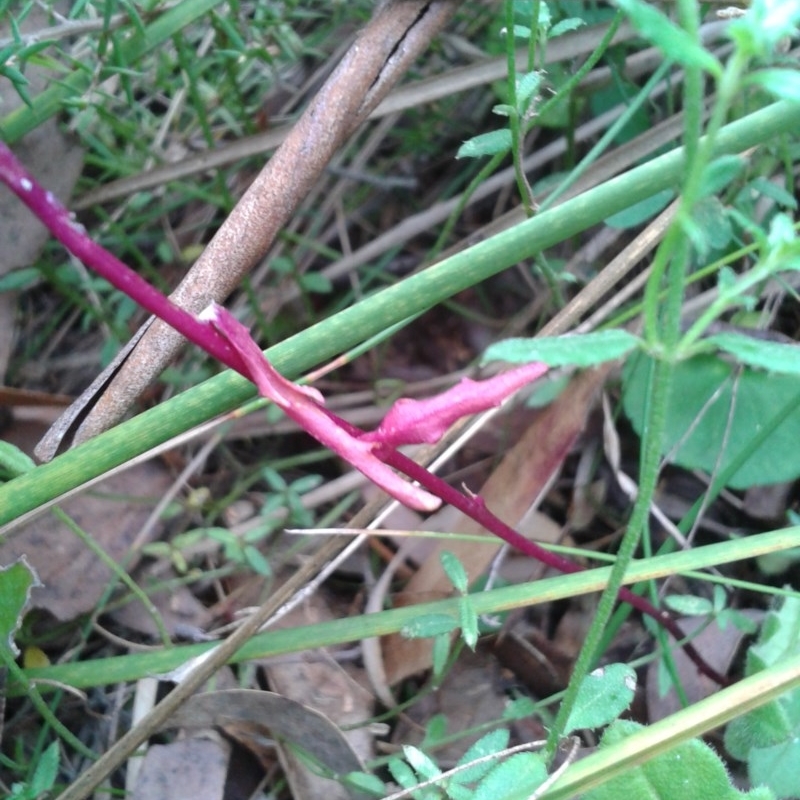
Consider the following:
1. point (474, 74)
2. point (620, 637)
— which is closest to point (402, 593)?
point (620, 637)

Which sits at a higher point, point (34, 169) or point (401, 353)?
point (34, 169)

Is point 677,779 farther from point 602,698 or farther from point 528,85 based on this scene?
point 528,85

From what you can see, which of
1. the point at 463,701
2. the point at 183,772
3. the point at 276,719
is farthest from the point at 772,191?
the point at 183,772

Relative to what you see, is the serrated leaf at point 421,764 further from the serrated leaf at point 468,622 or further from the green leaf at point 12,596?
the green leaf at point 12,596

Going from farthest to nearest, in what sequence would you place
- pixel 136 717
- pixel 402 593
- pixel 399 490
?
pixel 402 593 < pixel 136 717 < pixel 399 490

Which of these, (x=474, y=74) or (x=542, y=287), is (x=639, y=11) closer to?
(x=474, y=74)

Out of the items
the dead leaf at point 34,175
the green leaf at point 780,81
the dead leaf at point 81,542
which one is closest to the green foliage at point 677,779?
the green leaf at point 780,81

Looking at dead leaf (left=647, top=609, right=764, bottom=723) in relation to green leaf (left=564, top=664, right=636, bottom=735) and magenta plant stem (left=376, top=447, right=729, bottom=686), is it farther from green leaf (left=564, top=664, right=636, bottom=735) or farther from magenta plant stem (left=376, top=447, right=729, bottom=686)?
green leaf (left=564, top=664, right=636, bottom=735)
